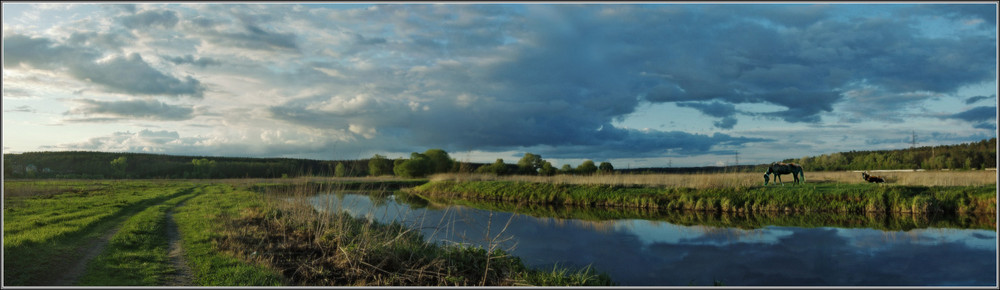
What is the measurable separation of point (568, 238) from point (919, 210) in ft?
43.6

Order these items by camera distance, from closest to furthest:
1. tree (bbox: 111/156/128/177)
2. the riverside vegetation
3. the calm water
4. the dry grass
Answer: the riverside vegetation < the calm water < the dry grass < tree (bbox: 111/156/128/177)

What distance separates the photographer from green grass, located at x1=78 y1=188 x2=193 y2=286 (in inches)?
298

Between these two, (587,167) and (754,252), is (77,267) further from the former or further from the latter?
(587,167)

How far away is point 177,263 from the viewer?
29.4 ft

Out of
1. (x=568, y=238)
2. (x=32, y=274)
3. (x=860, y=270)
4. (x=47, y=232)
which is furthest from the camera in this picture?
(x=568, y=238)

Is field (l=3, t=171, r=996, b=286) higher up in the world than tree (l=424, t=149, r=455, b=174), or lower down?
lower down

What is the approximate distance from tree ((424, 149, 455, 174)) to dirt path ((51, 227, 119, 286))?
58.0 metres

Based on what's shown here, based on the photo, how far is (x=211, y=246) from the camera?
10.4 m

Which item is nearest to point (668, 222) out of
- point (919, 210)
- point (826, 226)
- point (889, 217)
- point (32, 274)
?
point (826, 226)

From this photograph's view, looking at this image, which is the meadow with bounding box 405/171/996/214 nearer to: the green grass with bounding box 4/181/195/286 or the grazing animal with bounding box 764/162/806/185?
the grazing animal with bounding box 764/162/806/185

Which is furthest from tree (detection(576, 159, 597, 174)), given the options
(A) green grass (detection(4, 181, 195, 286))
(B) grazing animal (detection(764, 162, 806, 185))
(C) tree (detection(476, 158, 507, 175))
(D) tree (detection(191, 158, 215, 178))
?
(D) tree (detection(191, 158, 215, 178))

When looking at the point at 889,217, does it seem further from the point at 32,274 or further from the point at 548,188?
Answer: the point at 32,274

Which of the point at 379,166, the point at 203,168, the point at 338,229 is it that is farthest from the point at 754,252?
the point at 203,168

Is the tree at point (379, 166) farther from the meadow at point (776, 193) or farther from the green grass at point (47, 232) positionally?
the green grass at point (47, 232)
